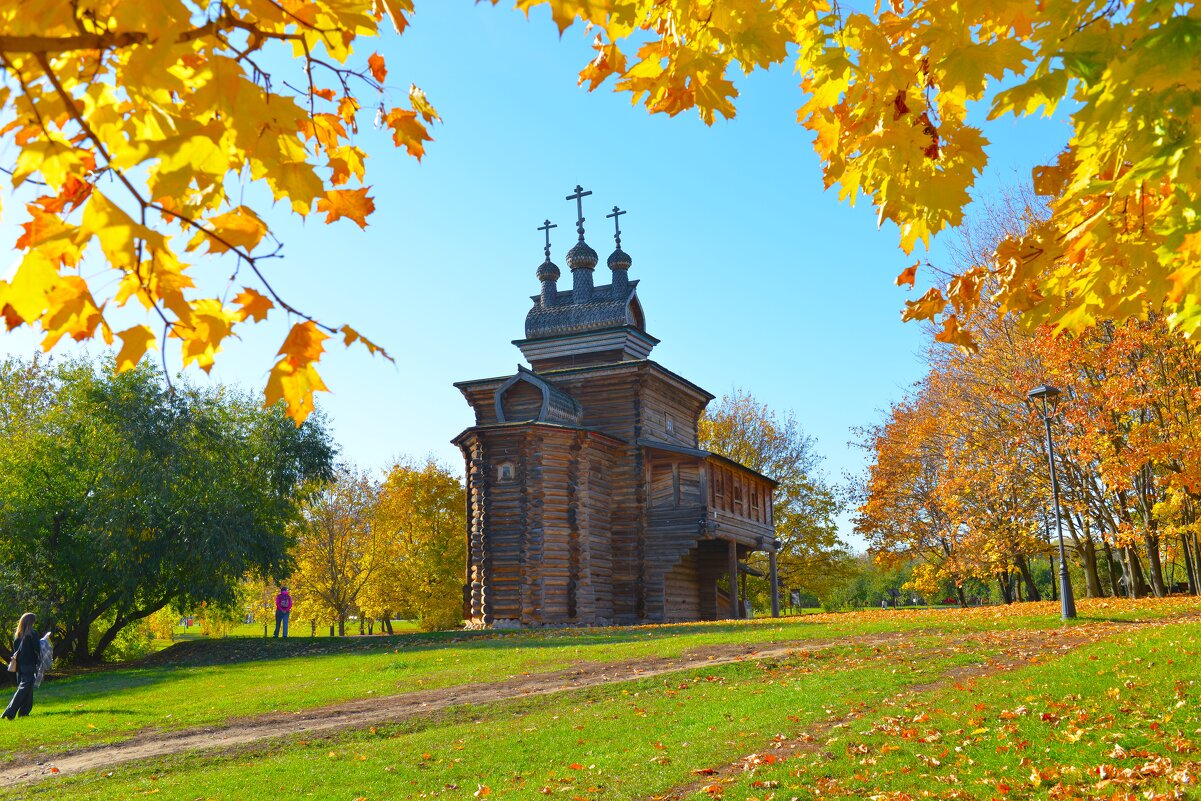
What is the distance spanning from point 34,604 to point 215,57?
3046 centimetres

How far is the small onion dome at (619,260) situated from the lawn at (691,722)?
2371 cm

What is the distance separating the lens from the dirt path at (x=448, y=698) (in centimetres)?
1266

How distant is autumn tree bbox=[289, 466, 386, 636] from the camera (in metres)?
53.0

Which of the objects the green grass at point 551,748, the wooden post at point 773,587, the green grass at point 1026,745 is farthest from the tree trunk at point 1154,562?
the green grass at point 1026,745

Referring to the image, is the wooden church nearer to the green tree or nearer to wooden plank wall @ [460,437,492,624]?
wooden plank wall @ [460,437,492,624]

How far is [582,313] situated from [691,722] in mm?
29006

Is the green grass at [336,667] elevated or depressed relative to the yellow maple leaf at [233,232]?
depressed

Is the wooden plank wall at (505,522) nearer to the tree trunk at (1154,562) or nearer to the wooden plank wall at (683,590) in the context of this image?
the wooden plank wall at (683,590)

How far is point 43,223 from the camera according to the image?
2.92m

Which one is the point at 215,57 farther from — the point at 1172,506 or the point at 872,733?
the point at 1172,506

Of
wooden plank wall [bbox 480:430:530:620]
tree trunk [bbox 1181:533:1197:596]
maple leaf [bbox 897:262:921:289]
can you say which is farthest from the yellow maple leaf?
tree trunk [bbox 1181:533:1197:596]

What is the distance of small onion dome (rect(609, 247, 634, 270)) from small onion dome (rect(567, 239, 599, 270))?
0.73 meters

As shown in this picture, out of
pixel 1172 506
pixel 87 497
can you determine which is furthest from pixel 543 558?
pixel 1172 506

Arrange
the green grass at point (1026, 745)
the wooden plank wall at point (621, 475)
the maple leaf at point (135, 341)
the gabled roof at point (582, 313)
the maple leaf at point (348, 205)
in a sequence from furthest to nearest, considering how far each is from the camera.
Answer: the gabled roof at point (582, 313) < the wooden plank wall at point (621, 475) < the green grass at point (1026, 745) < the maple leaf at point (348, 205) < the maple leaf at point (135, 341)
